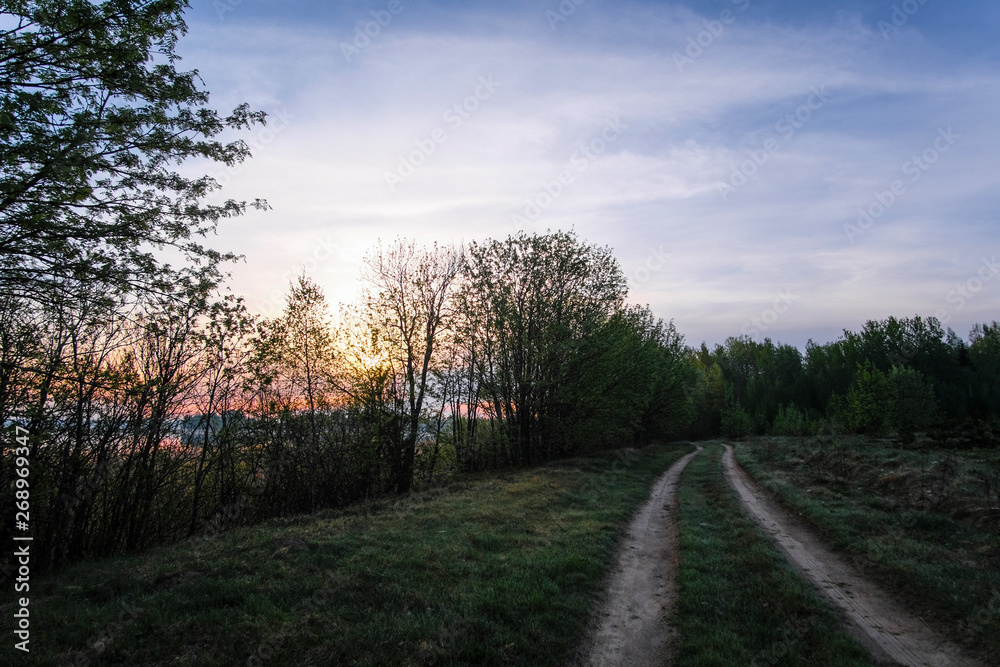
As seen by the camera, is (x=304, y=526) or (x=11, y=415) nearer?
(x=11, y=415)

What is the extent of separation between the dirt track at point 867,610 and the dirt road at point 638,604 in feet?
8.28

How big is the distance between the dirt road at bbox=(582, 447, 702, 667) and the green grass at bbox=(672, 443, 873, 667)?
26 centimetres

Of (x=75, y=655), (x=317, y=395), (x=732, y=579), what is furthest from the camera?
(x=317, y=395)

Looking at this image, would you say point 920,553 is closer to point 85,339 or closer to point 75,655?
point 75,655

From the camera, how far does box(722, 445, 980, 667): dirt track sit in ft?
19.0

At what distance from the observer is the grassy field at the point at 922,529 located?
6793mm

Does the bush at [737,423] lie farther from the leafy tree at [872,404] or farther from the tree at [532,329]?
the tree at [532,329]

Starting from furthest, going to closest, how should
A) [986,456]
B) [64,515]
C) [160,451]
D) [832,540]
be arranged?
[986,456]
[160,451]
[832,540]
[64,515]

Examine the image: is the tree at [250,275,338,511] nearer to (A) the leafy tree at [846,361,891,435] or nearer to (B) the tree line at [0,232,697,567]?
(B) the tree line at [0,232,697,567]

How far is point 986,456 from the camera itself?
76.3ft

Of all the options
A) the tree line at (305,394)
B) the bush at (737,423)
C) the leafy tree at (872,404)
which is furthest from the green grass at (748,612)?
the bush at (737,423)

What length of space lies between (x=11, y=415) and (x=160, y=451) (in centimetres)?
340

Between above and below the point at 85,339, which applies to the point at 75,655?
below

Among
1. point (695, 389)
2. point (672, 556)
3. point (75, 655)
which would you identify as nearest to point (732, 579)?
point (672, 556)
